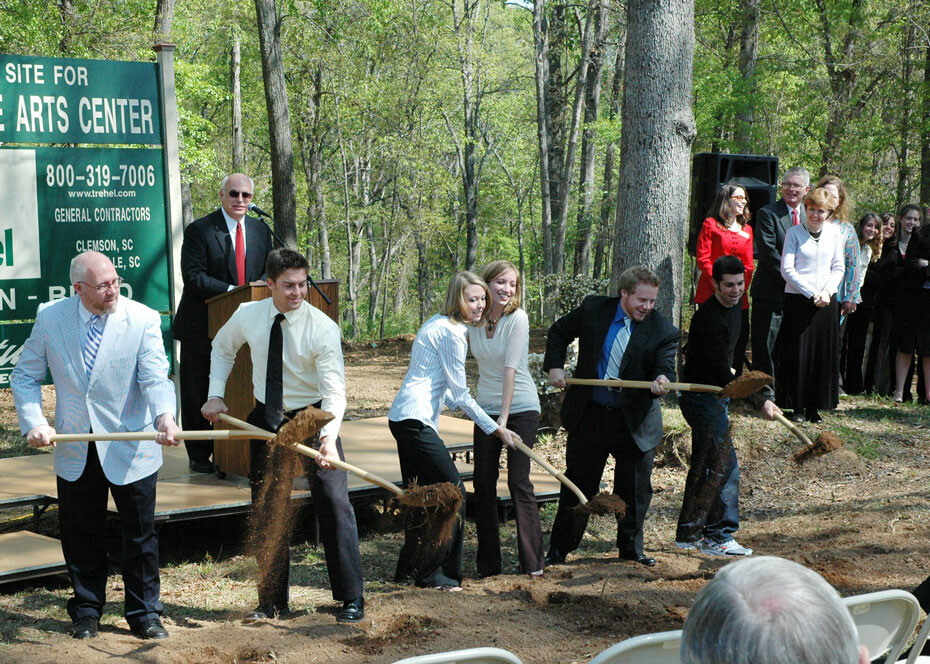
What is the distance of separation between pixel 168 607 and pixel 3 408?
7708mm

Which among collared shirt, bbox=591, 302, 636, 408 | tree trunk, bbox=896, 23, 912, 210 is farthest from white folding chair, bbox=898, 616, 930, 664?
tree trunk, bbox=896, 23, 912, 210

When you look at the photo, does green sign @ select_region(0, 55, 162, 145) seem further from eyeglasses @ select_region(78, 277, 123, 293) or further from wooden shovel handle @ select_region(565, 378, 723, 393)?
wooden shovel handle @ select_region(565, 378, 723, 393)

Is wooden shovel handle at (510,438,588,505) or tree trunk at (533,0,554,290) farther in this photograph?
tree trunk at (533,0,554,290)

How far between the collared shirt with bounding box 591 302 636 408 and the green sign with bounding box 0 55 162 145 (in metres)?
4.77

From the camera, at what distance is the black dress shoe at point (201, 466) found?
7.37 metres

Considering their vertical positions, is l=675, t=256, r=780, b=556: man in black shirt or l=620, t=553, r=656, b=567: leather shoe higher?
l=675, t=256, r=780, b=556: man in black shirt

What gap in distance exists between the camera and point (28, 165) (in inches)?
320

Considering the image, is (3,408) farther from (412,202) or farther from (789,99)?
(412,202)

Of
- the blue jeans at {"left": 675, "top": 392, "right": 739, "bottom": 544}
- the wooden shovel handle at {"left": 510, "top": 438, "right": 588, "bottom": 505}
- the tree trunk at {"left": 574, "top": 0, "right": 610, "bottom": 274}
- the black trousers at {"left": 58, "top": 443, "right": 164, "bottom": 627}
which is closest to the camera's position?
the black trousers at {"left": 58, "top": 443, "right": 164, "bottom": 627}

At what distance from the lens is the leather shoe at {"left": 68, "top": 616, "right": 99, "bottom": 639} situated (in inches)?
199

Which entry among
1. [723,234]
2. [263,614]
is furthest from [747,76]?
[263,614]

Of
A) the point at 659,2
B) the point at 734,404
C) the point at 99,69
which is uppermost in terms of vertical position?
the point at 659,2

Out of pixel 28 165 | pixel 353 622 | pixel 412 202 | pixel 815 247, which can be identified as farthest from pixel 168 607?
pixel 412 202

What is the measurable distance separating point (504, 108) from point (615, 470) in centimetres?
3770
